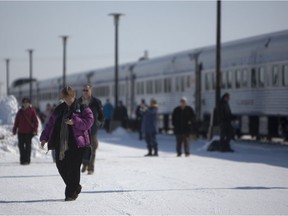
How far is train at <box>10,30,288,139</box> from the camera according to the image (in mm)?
28922

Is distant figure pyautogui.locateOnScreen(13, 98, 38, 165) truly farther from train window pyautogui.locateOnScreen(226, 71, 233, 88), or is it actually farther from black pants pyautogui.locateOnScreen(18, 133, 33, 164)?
train window pyautogui.locateOnScreen(226, 71, 233, 88)

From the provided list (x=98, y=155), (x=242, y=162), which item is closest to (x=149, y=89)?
(x=98, y=155)

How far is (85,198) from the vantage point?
12.2 m

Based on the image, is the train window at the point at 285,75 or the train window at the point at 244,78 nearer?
the train window at the point at 285,75

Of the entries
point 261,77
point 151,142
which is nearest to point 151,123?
point 151,142

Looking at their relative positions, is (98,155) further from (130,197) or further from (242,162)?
(130,197)

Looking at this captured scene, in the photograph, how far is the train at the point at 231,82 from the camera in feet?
94.9

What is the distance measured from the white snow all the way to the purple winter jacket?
83 centimetres

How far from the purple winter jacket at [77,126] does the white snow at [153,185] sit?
0.83 metres

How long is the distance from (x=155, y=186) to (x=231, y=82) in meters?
19.2

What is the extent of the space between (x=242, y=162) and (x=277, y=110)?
28.6 feet

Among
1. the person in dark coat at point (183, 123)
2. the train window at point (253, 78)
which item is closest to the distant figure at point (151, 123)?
the person in dark coat at point (183, 123)

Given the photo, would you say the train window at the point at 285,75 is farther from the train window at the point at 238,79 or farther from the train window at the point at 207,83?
the train window at the point at 207,83

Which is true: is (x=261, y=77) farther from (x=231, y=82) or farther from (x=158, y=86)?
(x=158, y=86)
